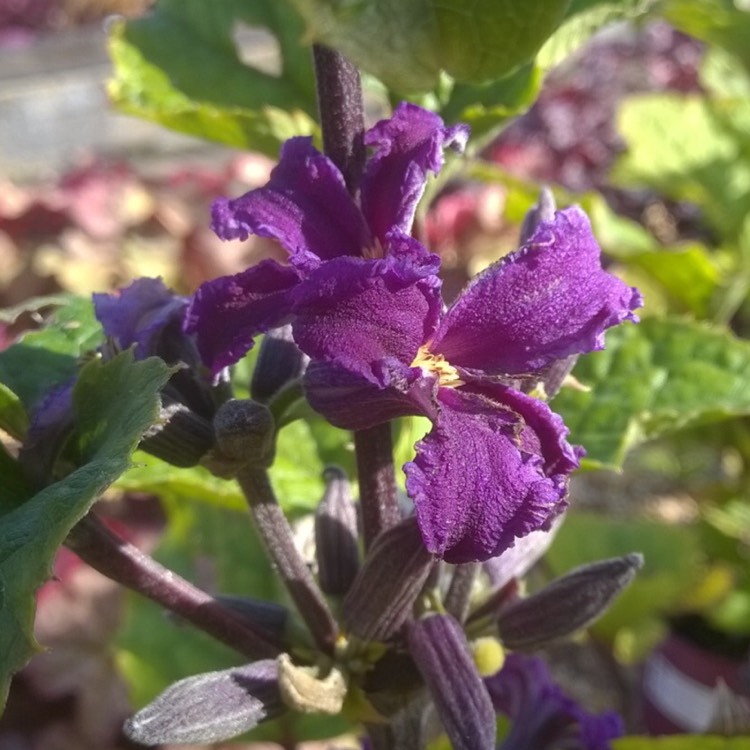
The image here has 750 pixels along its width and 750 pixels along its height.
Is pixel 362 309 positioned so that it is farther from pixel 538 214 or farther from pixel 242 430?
pixel 538 214

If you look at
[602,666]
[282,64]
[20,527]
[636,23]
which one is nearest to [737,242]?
[602,666]

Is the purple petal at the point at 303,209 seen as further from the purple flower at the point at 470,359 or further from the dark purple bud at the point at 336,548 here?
the dark purple bud at the point at 336,548

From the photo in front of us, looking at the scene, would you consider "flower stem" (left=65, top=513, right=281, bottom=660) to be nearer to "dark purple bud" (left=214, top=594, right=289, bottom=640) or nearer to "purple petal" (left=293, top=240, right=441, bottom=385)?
"dark purple bud" (left=214, top=594, right=289, bottom=640)

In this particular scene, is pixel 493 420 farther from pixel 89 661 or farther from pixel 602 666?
pixel 602 666

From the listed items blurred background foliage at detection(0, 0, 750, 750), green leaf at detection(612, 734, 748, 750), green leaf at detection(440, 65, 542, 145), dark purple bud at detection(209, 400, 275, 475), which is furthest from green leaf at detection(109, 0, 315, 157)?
green leaf at detection(612, 734, 748, 750)

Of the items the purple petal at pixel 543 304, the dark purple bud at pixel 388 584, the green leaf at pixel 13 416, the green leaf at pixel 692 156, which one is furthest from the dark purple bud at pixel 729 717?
the green leaf at pixel 692 156

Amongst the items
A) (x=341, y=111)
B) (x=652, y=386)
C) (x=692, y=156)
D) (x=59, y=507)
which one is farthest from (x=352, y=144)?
(x=692, y=156)
